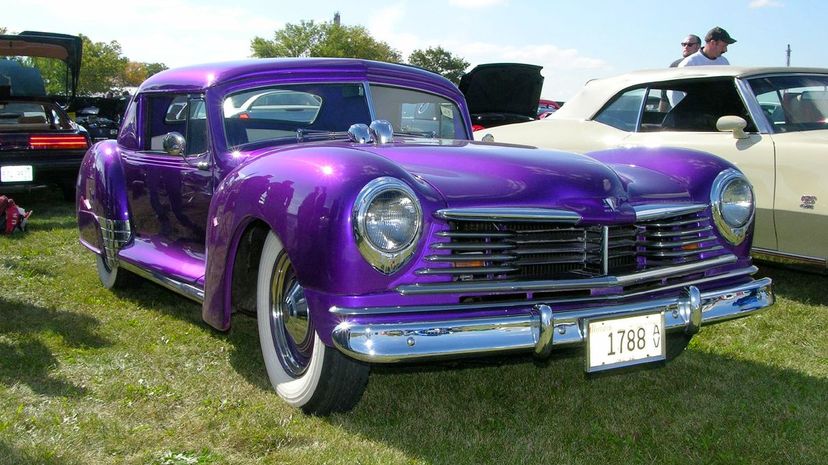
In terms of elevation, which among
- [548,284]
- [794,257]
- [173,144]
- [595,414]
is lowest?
[595,414]

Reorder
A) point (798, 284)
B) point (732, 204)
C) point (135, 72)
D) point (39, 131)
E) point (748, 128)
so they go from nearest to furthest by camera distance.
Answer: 1. point (732, 204)
2. point (748, 128)
3. point (798, 284)
4. point (39, 131)
5. point (135, 72)

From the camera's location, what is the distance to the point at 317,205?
281cm

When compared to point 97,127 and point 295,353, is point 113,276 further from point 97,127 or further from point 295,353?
point 97,127

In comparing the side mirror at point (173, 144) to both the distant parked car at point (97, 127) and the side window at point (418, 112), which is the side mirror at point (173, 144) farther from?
the distant parked car at point (97, 127)

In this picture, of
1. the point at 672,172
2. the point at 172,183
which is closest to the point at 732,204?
the point at 672,172

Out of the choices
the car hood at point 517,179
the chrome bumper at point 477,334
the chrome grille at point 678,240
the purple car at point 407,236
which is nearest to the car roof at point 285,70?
the purple car at point 407,236

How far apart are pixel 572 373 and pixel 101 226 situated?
293 centimetres

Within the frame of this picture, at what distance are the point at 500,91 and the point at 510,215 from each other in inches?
314

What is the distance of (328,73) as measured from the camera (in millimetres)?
4172

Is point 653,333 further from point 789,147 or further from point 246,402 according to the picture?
point 789,147

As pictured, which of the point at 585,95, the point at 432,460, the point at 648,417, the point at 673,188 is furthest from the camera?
the point at 585,95

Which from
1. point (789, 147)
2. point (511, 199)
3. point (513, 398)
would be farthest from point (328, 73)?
point (789, 147)

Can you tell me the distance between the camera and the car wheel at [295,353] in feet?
10.0

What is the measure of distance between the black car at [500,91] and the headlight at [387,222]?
7644 mm
